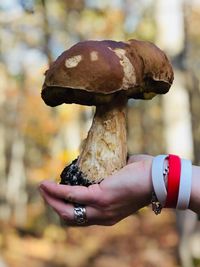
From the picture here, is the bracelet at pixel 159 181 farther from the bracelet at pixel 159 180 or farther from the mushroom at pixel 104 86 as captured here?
the mushroom at pixel 104 86

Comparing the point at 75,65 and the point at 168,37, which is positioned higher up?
the point at 168,37

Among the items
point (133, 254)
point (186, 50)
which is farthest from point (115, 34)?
point (133, 254)

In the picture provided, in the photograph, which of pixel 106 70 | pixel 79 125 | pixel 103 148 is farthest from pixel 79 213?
pixel 79 125

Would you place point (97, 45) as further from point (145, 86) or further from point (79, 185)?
point (79, 185)

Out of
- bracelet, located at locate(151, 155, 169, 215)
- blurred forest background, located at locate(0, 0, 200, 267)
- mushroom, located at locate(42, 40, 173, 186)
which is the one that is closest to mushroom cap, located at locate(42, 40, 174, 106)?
mushroom, located at locate(42, 40, 173, 186)

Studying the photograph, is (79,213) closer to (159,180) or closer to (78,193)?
(78,193)

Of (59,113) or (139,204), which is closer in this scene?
(139,204)

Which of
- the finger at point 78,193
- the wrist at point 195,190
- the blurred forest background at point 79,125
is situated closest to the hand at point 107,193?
the finger at point 78,193
